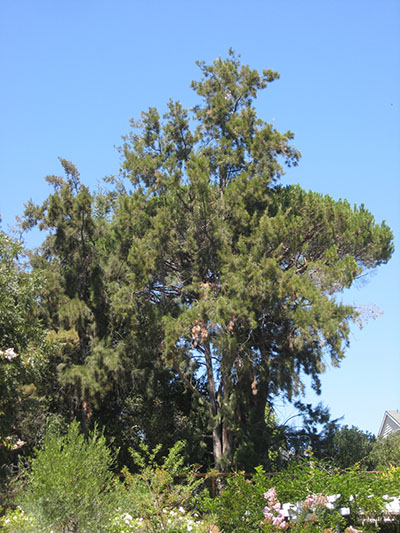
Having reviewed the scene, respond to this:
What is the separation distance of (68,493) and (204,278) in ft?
34.8

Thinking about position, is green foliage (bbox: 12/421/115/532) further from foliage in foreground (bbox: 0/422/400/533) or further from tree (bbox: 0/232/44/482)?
tree (bbox: 0/232/44/482)

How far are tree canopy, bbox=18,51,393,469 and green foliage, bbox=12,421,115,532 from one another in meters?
7.86

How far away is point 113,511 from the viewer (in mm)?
6832

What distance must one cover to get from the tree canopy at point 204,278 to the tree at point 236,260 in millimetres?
41

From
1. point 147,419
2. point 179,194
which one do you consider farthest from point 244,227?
point 147,419

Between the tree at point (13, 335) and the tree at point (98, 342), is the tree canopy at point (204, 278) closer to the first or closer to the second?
the tree at point (98, 342)

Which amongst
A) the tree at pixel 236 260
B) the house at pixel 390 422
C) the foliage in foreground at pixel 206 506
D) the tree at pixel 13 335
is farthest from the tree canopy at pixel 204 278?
the house at pixel 390 422

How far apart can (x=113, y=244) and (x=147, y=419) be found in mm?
5581

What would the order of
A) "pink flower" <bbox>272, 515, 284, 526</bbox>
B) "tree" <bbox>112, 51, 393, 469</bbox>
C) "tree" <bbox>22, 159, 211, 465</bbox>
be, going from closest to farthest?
"pink flower" <bbox>272, 515, 284, 526</bbox>, "tree" <bbox>112, 51, 393, 469</bbox>, "tree" <bbox>22, 159, 211, 465</bbox>

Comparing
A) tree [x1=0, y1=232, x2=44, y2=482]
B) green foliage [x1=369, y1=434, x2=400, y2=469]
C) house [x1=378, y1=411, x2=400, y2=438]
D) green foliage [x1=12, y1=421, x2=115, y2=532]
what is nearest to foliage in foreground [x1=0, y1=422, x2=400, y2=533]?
green foliage [x1=12, y1=421, x2=115, y2=532]

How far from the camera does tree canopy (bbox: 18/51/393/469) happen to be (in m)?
15.0

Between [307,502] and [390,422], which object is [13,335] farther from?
[390,422]

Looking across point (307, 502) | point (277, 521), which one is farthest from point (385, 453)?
point (277, 521)

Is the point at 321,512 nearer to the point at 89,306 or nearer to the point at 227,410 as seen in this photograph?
the point at 227,410
